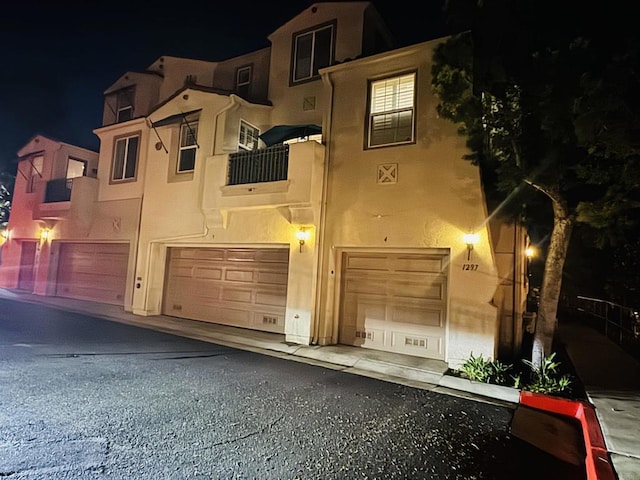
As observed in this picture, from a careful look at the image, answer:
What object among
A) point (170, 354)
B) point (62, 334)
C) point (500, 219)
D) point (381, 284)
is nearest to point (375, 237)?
point (381, 284)

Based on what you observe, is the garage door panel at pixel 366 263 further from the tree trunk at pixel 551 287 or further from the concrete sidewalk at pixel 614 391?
the concrete sidewalk at pixel 614 391

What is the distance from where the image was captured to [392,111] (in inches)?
334

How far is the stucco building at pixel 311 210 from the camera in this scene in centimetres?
756

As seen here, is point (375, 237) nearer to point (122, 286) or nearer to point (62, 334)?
point (62, 334)

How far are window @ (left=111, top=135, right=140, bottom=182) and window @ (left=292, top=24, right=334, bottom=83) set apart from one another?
6.42 metres

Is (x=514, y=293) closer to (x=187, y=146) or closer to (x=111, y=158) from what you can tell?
Result: (x=187, y=146)

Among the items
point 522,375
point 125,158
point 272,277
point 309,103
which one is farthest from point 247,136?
point 522,375

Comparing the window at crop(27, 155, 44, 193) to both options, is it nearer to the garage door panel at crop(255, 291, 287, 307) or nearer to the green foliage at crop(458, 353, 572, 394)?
the garage door panel at crop(255, 291, 287, 307)

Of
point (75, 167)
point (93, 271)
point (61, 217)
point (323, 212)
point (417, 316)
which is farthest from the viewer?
point (75, 167)

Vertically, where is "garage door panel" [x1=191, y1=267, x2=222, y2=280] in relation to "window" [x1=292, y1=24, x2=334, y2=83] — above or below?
below

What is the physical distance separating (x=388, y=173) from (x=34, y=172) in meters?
17.0

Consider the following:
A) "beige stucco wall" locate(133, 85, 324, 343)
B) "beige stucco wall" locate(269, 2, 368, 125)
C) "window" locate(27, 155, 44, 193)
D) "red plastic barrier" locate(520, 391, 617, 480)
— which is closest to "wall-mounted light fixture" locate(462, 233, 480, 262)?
"red plastic barrier" locate(520, 391, 617, 480)

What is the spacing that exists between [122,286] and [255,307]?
19.6 feet

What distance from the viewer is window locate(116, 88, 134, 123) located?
15195 mm
